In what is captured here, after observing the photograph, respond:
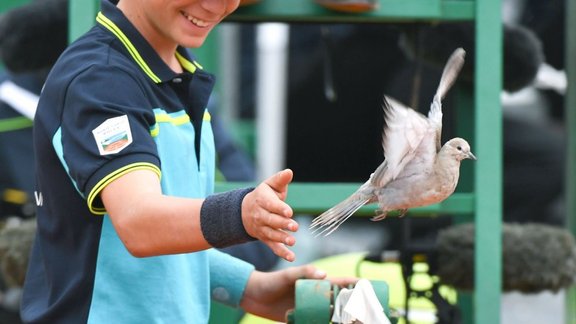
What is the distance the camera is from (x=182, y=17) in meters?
1.98

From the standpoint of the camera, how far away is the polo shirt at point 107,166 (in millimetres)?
1845

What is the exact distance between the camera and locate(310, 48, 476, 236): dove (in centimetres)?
167

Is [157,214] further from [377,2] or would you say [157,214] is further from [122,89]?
[377,2]

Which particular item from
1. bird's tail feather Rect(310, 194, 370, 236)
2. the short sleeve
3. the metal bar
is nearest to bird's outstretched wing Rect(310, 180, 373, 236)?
bird's tail feather Rect(310, 194, 370, 236)

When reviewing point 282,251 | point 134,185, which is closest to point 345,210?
point 282,251

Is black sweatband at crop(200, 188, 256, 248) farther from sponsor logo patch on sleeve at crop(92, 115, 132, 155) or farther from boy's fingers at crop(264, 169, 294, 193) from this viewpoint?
sponsor logo patch on sleeve at crop(92, 115, 132, 155)

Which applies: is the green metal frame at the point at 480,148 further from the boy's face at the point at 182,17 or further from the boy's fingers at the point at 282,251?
the boy's fingers at the point at 282,251

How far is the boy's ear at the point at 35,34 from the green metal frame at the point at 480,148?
0.80 m

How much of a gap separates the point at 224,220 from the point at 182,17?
401mm

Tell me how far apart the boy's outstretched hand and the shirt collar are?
0.42 metres

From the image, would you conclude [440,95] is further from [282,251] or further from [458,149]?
[282,251]

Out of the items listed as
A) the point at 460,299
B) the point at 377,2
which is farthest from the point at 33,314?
the point at 460,299

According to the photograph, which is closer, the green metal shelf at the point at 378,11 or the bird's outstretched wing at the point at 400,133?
the bird's outstretched wing at the point at 400,133

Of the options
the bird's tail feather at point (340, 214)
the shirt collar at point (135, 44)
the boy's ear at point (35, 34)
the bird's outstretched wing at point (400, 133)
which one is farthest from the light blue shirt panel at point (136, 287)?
the boy's ear at point (35, 34)
